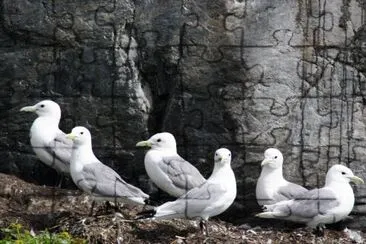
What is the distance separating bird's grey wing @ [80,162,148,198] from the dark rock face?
82 centimetres

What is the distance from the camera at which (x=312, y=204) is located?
391 inches

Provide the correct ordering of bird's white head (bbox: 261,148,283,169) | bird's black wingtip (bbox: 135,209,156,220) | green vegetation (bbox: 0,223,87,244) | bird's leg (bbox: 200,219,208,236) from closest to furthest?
1. green vegetation (bbox: 0,223,87,244)
2. bird's black wingtip (bbox: 135,209,156,220)
3. bird's leg (bbox: 200,219,208,236)
4. bird's white head (bbox: 261,148,283,169)

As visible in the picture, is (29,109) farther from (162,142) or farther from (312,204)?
(312,204)

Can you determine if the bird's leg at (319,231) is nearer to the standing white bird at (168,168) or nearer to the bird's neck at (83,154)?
the standing white bird at (168,168)

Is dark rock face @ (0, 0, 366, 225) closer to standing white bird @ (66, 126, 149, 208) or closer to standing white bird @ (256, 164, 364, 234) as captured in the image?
standing white bird @ (256, 164, 364, 234)

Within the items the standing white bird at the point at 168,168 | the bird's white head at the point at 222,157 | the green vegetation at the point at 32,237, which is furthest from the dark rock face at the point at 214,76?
the green vegetation at the point at 32,237

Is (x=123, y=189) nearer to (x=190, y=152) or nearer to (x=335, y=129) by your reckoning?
(x=190, y=152)

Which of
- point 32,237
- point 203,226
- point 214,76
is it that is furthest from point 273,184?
point 32,237

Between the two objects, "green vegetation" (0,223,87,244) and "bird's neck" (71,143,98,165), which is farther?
"bird's neck" (71,143,98,165)

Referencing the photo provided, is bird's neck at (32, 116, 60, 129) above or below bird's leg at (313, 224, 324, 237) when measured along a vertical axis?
above

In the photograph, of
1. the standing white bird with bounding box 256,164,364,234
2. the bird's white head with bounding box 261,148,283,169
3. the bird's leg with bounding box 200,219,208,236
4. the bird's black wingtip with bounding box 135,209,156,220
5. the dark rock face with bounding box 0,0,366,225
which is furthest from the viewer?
the dark rock face with bounding box 0,0,366,225

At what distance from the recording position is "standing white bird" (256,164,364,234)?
9891 mm

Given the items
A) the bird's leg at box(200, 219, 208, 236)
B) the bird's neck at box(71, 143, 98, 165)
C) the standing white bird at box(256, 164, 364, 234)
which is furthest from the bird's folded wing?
the bird's neck at box(71, 143, 98, 165)

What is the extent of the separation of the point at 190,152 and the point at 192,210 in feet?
3.78
